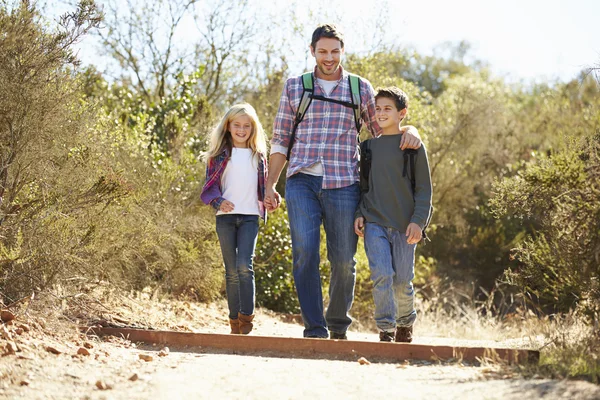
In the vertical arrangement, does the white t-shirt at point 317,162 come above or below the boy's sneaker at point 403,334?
above

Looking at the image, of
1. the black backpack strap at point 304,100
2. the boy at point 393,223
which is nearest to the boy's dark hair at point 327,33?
the black backpack strap at point 304,100

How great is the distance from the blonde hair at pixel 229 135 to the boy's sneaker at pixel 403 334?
2.08 metres

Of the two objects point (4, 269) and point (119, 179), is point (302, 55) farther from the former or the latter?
point (4, 269)

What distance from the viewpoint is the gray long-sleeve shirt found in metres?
5.98

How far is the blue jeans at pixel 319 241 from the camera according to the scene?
6191 mm

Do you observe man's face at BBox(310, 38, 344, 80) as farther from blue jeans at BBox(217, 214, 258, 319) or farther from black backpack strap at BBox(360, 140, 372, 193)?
blue jeans at BBox(217, 214, 258, 319)

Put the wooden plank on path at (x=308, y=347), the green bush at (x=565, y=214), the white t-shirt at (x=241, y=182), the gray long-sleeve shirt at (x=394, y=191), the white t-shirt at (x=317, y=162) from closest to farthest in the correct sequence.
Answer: the green bush at (x=565, y=214) < the wooden plank on path at (x=308, y=347) < the gray long-sleeve shirt at (x=394, y=191) < the white t-shirt at (x=317, y=162) < the white t-shirt at (x=241, y=182)

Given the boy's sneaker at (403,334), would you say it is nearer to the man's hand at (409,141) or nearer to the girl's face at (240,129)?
the man's hand at (409,141)

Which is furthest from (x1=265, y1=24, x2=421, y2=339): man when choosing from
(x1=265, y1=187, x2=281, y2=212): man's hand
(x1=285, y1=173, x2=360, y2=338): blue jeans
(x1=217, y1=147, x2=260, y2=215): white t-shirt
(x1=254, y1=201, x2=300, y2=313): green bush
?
(x1=254, y1=201, x2=300, y2=313): green bush

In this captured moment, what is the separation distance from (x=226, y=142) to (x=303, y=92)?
117 cm

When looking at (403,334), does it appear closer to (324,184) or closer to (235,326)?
(324,184)

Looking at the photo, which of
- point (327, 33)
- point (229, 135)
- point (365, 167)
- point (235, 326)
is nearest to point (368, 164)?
point (365, 167)

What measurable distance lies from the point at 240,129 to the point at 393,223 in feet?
6.00

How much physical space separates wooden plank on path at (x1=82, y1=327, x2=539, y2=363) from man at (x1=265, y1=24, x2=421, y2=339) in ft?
2.16
